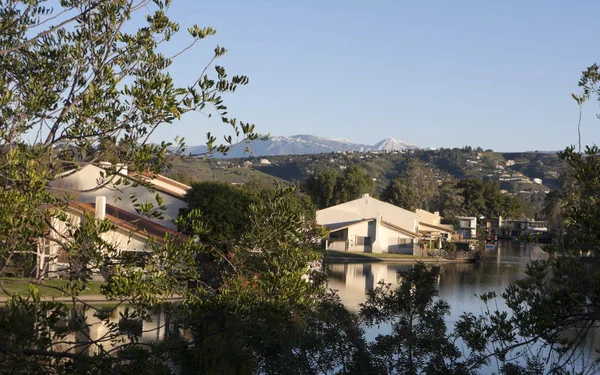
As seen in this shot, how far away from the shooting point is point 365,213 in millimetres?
79938

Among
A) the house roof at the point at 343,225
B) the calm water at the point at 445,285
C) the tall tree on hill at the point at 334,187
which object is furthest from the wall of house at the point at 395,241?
the tall tree on hill at the point at 334,187

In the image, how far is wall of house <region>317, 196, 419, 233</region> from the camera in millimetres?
79312

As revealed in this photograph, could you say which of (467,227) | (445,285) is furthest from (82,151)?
(467,227)

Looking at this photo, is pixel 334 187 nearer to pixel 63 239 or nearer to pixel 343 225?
pixel 343 225

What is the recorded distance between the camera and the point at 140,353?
7832mm

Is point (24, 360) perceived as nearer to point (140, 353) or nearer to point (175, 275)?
point (140, 353)

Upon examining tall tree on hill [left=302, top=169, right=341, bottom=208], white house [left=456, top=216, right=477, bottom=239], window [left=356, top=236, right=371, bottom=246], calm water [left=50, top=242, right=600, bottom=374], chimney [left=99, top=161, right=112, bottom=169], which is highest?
tall tree on hill [left=302, top=169, right=341, bottom=208]

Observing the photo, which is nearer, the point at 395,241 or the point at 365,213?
the point at 395,241

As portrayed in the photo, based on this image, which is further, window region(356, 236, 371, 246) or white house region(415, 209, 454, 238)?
white house region(415, 209, 454, 238)

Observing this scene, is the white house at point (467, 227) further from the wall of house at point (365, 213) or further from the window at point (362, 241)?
the window at point (362, 241)

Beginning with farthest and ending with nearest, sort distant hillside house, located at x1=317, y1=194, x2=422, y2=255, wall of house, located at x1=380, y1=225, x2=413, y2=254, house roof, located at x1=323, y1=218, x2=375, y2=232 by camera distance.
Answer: wall of house, located at x1=380, y1=225, x2=413, y2=254
distant hillside house, located at x1=317, y1=194, x2=422, y2=255
house roof, located at x1=323, y1=218, x2=375, y2=232

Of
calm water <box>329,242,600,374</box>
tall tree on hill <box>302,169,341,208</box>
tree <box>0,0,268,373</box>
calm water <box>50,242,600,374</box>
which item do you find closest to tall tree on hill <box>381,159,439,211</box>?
tall tree on hill <box>302,169,341,208</box>

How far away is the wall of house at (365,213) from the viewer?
7931 cm

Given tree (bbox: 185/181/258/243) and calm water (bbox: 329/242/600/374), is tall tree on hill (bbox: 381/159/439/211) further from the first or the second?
tree (bbox: 185/181/258/243)
